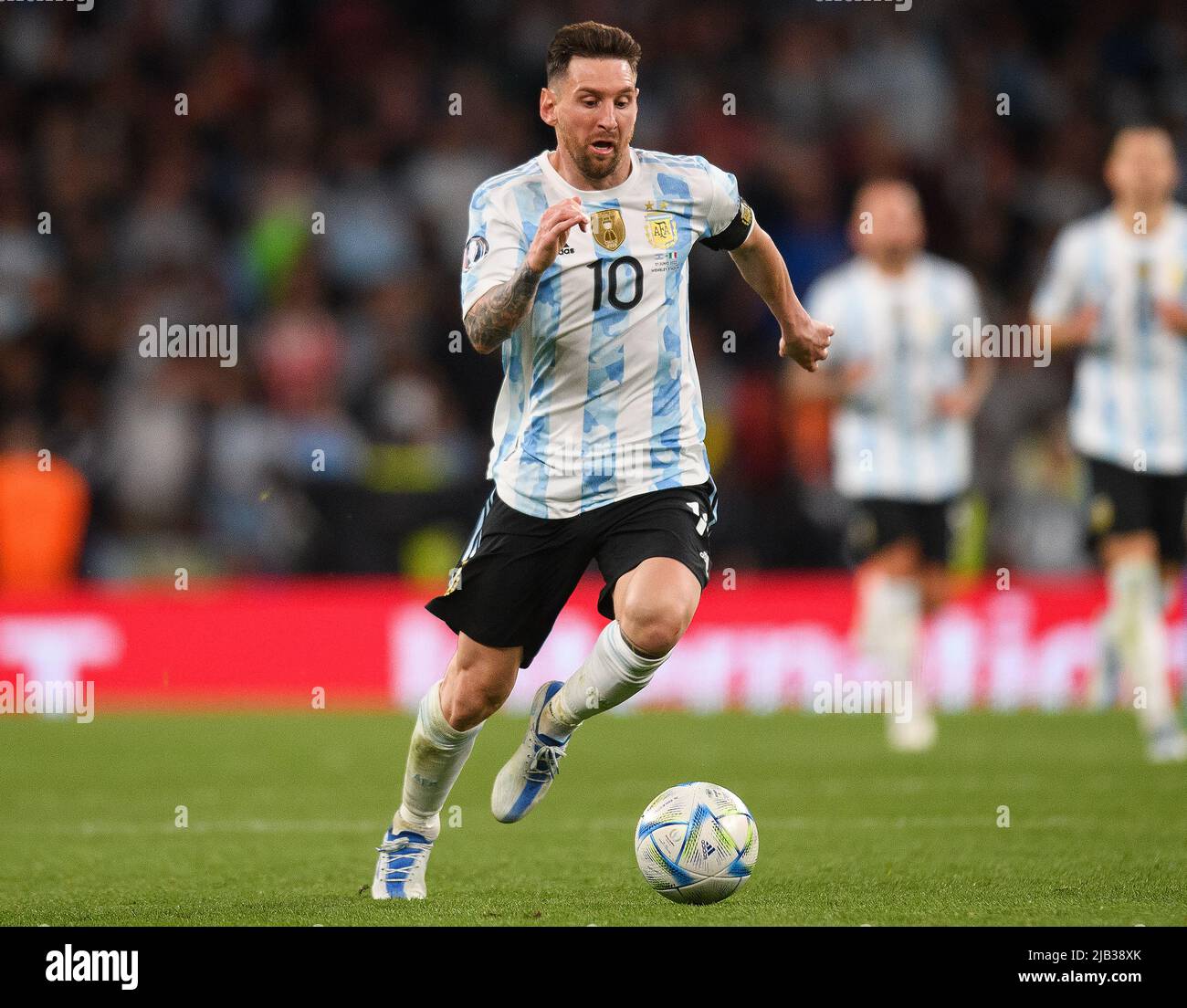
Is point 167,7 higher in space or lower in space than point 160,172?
higher

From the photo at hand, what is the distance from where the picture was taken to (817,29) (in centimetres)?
1631

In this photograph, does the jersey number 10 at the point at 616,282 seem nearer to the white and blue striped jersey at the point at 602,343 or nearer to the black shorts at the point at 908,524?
the white and blue striped jersey at the point at 602,343

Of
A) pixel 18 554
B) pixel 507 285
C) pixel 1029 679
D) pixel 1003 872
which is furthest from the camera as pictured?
pixel 18 554

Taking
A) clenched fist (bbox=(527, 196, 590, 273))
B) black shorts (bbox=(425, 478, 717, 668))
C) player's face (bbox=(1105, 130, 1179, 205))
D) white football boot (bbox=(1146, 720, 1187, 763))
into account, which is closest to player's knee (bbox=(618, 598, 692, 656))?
black shorts (bbox=(425, 478, 717, 668))

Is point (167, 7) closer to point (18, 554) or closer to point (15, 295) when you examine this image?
point (15, 295)

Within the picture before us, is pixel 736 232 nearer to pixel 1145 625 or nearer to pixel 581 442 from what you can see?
pixel 581 442

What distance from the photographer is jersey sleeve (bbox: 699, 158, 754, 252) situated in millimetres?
5684

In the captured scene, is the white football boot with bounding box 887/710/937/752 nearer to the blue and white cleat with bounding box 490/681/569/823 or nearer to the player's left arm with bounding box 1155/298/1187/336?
the player's left arm with bounding box 1155/298/1187/336

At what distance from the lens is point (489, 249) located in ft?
17.6

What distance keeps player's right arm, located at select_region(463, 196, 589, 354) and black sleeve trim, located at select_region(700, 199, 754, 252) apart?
623 mm

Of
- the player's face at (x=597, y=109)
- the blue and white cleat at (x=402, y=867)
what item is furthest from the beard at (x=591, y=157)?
the blue and white cleat at (x=402, y=867)

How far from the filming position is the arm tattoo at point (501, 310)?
5.02m

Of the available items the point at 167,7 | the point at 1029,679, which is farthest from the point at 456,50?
the point at 1029,679

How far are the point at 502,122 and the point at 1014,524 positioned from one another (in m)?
5.03
